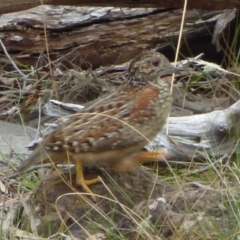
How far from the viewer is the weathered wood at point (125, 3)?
6.21m

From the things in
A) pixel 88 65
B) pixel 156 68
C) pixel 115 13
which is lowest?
pixel 88 65

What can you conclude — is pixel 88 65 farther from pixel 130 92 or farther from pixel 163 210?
pixel 163 210

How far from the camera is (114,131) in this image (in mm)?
4867

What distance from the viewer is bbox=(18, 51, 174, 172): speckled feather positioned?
485cm

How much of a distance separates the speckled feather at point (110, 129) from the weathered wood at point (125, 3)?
1.37 meters

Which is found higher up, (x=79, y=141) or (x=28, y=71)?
(x=79, y=141)

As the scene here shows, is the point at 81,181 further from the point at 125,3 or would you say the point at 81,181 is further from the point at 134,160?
the point at 125,3

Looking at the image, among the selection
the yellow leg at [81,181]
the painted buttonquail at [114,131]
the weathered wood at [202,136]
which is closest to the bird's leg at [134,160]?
the painted buttonquail at [114,131]

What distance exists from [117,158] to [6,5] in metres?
1.82

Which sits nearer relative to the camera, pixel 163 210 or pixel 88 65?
pixel 163 210

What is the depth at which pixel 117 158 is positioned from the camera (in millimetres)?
4934

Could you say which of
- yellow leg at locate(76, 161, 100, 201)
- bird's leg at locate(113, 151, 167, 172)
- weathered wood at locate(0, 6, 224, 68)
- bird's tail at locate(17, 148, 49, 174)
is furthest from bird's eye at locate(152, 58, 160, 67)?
weathered wood at locate(0, 6, 224, 68)

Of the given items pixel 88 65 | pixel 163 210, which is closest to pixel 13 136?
pixel 88 65

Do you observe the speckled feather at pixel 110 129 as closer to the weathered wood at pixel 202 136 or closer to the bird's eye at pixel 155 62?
the bird's eye at pixel 155 62
